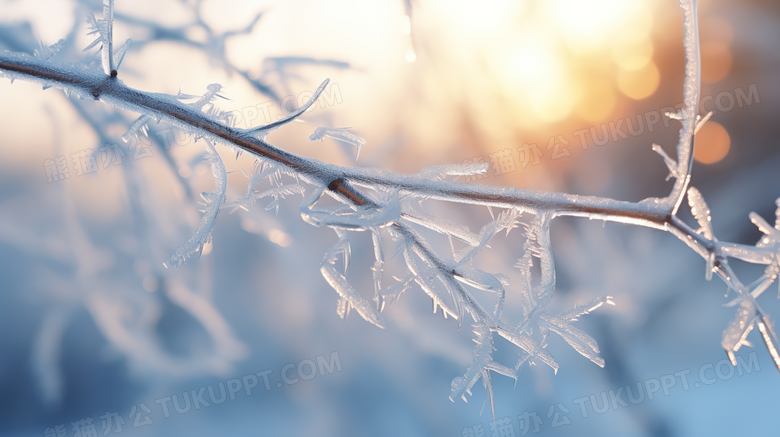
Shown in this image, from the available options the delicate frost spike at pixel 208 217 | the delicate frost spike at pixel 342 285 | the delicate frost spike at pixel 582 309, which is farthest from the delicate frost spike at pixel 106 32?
the delicate frost spike at pixel 582 309

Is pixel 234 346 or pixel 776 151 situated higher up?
pixel 776 151

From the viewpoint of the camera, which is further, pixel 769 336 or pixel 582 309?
pixel 582 309

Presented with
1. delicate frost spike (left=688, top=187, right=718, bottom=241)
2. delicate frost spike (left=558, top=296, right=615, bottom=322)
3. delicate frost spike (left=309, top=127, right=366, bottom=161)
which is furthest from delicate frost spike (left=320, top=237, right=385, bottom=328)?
delicate frost spike (left=688, top=187, right=718, bottom=241)

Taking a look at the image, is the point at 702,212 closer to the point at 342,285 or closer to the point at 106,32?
the point at 342,285

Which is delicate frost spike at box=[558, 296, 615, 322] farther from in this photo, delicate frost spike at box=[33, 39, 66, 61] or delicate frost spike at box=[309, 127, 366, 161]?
delicate frost spike at box=[33, 39, 66, 61]

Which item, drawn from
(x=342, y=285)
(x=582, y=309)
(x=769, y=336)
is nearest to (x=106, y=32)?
(x=342, y=285)

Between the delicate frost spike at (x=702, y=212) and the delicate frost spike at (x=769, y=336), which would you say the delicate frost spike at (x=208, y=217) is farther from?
the delicate frost spike at (x=769, y=336)

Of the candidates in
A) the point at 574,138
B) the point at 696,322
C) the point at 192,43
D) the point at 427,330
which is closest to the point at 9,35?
the point at 192,43

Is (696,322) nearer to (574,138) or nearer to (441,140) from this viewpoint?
(574,138)
